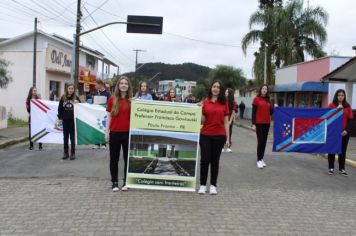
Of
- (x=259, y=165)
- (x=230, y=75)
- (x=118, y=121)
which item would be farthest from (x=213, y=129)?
(x=230, y=75)

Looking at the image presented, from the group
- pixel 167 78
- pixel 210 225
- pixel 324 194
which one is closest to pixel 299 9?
pixel 324 194

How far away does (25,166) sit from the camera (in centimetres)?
924

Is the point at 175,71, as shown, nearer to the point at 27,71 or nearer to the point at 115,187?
the point at 27,71

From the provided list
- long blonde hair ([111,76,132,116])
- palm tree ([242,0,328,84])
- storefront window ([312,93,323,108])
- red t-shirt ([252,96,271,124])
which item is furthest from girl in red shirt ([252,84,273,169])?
palm tree ([242,0,328,84])

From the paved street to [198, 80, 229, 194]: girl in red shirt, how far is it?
45 cm

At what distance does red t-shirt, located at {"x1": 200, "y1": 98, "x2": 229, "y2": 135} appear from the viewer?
7062 millimetres

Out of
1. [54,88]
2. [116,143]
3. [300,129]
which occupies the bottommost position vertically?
[116,143]

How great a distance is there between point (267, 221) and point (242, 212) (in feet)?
1.53

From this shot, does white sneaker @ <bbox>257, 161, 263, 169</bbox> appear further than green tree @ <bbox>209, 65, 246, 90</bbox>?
No

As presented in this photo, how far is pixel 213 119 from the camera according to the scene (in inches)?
278

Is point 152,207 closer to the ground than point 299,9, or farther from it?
closer to the ground

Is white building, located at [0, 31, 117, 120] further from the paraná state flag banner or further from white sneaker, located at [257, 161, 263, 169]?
white sneaker, located at [257, 161, 263, 169]

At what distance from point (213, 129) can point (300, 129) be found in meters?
3.87

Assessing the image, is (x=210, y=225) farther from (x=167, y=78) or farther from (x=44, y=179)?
(x=167, y=78)
